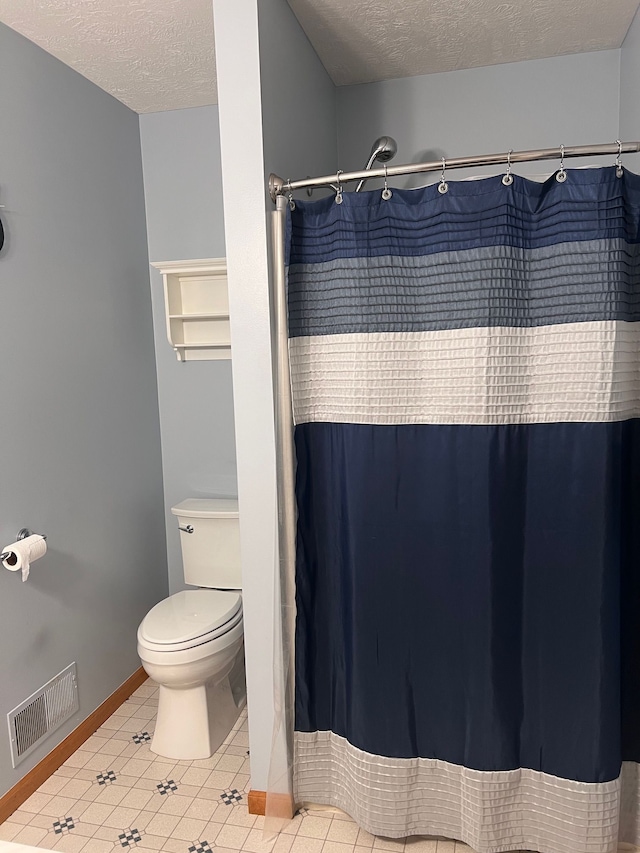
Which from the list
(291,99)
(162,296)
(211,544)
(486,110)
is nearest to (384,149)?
(291,99)

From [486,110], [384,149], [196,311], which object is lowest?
[196,311]

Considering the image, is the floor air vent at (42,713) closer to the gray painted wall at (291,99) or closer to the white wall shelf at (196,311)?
the white wall shelf at (196,311)

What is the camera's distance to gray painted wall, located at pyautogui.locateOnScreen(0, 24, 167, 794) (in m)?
2.14

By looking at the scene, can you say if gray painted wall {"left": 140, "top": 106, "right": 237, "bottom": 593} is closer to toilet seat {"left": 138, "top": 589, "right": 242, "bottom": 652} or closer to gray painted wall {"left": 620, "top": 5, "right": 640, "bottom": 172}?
toilet seat {"left": 138, "top": 589, "right": 242, "bottom": 652}

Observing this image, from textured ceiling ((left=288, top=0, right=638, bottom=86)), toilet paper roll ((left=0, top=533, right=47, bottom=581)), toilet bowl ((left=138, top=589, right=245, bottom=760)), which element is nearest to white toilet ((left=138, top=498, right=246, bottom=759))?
toilet bowl ((left=138, top=589, right=245, bottom=760))

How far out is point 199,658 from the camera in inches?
88.4

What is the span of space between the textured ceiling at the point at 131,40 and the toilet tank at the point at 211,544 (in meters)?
1.69

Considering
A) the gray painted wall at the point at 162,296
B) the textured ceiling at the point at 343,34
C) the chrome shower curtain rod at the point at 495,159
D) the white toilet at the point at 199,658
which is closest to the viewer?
the chrome shower curtain rod at the point at 495,159

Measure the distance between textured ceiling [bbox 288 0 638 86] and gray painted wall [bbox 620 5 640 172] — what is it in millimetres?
51

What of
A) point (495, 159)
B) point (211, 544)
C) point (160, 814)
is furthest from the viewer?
point (211, 544)

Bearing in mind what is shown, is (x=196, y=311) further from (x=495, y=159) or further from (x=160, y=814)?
(x=160, y=814)

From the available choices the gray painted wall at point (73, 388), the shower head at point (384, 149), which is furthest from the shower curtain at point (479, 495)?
the gray painted wall at point (73, 388)

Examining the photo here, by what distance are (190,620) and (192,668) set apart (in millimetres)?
186

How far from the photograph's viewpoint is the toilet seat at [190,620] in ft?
7.37
